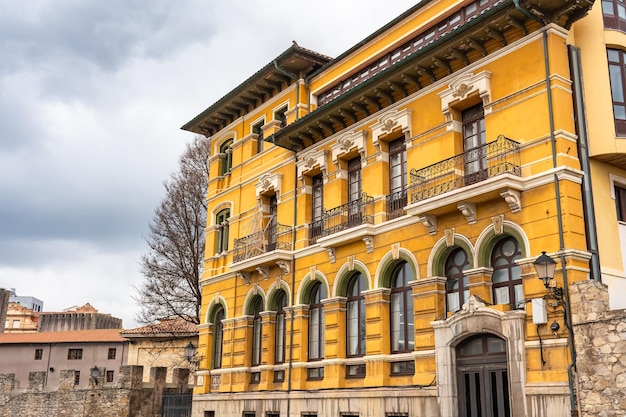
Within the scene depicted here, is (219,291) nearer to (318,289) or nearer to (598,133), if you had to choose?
(318,289)

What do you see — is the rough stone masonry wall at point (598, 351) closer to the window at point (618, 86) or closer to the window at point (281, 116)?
the window at point (618, 86)

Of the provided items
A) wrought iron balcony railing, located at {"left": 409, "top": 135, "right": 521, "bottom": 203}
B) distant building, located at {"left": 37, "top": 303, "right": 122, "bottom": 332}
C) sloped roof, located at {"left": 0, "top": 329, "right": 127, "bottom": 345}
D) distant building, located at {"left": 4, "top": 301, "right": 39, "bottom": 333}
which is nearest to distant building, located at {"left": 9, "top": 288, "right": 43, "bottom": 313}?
distant building, located at {"left": 4, "top": 301, "right": 39, "bottom": 333}

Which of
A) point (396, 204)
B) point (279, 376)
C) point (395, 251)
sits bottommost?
point (279, 376)

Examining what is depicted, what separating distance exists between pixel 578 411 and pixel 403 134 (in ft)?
30.4

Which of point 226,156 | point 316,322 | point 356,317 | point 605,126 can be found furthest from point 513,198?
point 226,156

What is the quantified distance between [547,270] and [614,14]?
735 centimetres

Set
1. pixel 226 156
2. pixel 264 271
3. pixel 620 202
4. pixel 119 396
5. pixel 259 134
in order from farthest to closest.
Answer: pixel 119 396 → pixel 226 156 → pixel 259 134 → pixel 264 271 → pixel 620 202

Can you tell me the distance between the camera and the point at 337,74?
23.9 meters

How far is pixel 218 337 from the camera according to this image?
27.4 m

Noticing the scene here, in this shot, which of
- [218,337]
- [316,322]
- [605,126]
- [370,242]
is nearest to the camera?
[605,126]


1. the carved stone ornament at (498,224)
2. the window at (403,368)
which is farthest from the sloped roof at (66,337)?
the carved stone ornament at (498,224)

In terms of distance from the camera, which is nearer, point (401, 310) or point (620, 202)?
point (620, 202)

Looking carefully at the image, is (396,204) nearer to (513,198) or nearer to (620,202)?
(513,198)

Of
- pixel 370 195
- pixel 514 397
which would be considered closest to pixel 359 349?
pixel 370 195
